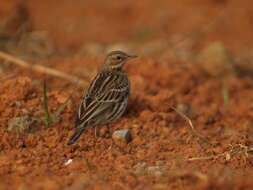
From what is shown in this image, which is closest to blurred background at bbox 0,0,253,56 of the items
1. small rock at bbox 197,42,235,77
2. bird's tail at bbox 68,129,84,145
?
small rock at bbox 197,42,235,77

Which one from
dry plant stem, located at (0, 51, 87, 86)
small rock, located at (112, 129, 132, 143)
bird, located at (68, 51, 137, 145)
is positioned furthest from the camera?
dry plant stem, located at (0, 51, 87, 86)

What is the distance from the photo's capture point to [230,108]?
8617mm

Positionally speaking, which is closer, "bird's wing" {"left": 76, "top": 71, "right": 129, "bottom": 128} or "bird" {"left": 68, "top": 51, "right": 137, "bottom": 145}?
"bird" {"left": 68, "top": 51, "right": 137, "bottom": 145}

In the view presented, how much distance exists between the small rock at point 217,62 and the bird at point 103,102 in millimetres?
3184

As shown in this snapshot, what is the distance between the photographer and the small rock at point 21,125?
642 centimetres

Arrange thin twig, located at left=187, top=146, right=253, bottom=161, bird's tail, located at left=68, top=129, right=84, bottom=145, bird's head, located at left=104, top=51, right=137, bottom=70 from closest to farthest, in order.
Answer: thin twig, located at left=187, top=146, right=253, bottom=161, bird's tail, located at left=68, top=129, right=84, bottom=145, bird's head, located at left=104, top=51, right=137, bottom=70

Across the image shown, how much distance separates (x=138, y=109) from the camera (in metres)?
7.55

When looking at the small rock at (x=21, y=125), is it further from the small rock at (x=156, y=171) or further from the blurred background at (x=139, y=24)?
the blurred background at (x=139, y=24)

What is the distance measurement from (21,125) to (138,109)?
1852 millimetres

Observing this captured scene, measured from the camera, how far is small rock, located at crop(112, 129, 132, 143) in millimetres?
6542

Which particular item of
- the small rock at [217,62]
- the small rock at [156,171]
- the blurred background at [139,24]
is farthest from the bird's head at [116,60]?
the blurred background at [139,24]

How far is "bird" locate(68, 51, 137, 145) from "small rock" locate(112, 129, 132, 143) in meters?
0.18

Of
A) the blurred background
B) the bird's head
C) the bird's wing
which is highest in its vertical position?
the blurred background

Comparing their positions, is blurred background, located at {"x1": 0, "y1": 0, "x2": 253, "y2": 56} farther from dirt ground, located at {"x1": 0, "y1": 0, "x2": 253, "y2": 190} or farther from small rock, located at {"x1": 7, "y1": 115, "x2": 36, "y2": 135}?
small rock, located at {"x1": 7, "y1": 115, "x2": 36, "y2": 135}
